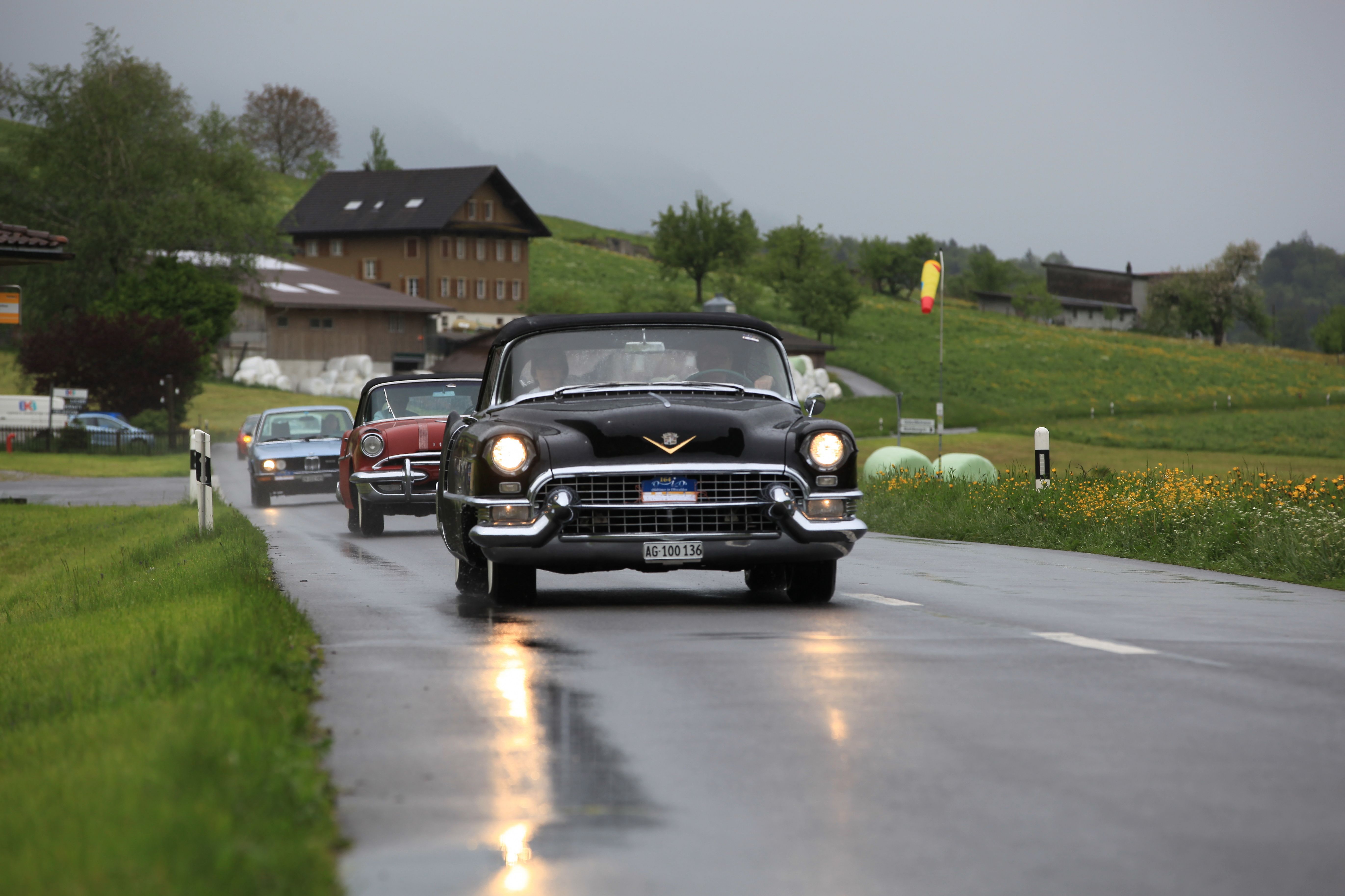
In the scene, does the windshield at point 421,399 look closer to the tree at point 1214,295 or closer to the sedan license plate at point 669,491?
the sedan license plate at point 669,491

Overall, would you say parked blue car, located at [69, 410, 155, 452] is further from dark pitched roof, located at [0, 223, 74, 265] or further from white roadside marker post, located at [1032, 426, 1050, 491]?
white roadside marker post, located at [1032, 426, 1050, 491]

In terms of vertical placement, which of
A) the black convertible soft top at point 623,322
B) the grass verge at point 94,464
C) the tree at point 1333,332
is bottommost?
the grass verge at point 94,464

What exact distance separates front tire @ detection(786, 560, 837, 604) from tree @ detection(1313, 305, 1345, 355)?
171 meters

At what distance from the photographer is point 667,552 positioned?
8.95 m

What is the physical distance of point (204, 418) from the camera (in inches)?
2628

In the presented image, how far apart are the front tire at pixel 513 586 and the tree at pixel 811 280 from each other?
8902 cm

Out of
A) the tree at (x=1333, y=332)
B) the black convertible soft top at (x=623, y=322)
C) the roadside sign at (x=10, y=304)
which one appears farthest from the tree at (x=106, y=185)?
the tree at (x=1333, y=332)

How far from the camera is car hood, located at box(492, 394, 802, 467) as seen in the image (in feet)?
29.7

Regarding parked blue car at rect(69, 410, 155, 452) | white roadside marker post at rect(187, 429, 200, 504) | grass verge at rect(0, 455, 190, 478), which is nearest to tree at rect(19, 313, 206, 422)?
parked blue car at rect(69, 410, 155, 452)

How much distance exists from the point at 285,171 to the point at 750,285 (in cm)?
7693

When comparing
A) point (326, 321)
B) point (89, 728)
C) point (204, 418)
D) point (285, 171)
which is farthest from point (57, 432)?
point (285, 171)

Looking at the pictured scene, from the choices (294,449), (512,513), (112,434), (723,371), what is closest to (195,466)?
(294,449)

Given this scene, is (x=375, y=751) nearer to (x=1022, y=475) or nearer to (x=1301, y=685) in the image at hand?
(x=1301, y=685)

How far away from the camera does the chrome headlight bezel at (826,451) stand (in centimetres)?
926
